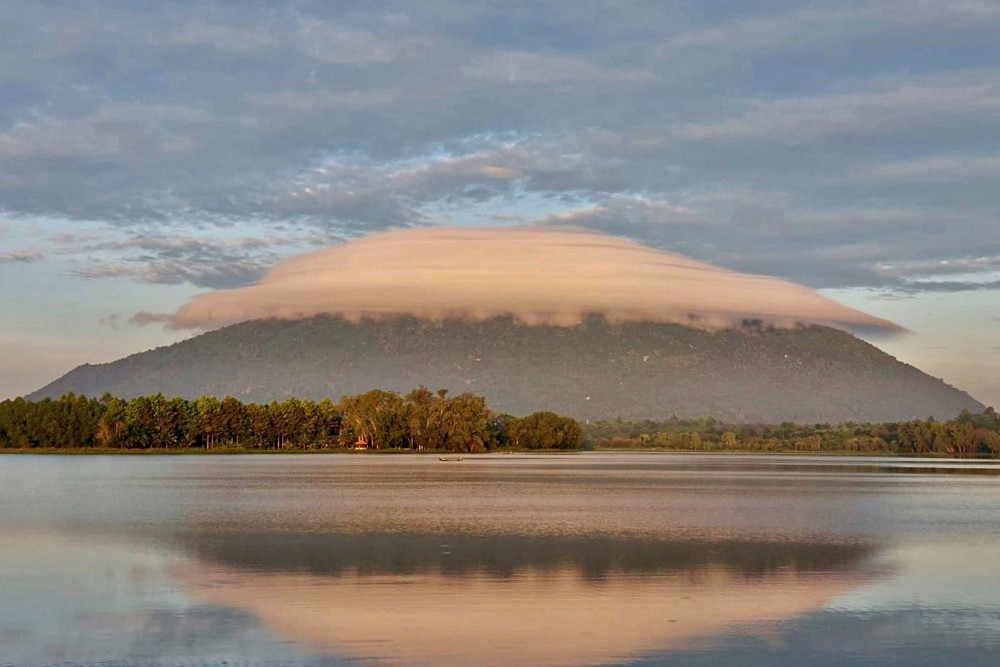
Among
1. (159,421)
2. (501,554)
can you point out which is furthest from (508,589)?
(159,421)

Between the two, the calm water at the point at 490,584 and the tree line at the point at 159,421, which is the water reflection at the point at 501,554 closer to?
the calm water at the point at 490,584

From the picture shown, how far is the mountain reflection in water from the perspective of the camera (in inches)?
934

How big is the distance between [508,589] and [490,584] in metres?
1.11

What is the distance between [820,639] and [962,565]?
16.7 meters

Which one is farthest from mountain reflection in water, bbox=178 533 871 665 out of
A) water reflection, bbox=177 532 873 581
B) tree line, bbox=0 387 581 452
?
tree line, bbox=0 387 581 452

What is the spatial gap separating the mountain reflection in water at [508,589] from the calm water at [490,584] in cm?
10

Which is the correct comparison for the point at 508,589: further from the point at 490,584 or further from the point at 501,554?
the point at 501,554

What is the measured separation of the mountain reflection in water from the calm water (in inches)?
3.9

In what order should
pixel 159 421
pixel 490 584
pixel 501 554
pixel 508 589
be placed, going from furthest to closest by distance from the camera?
pixel 159 421, pixel 501 554, pixel 490 584, pixel 508 589

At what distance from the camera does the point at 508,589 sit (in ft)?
101

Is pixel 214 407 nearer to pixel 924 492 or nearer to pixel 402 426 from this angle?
pixel 402 426

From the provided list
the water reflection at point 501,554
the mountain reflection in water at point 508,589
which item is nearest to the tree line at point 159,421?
the water reflection at point 501,554

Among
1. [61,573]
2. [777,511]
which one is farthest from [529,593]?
[777,511]

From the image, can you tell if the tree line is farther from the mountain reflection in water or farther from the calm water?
the mountain reflection in water
